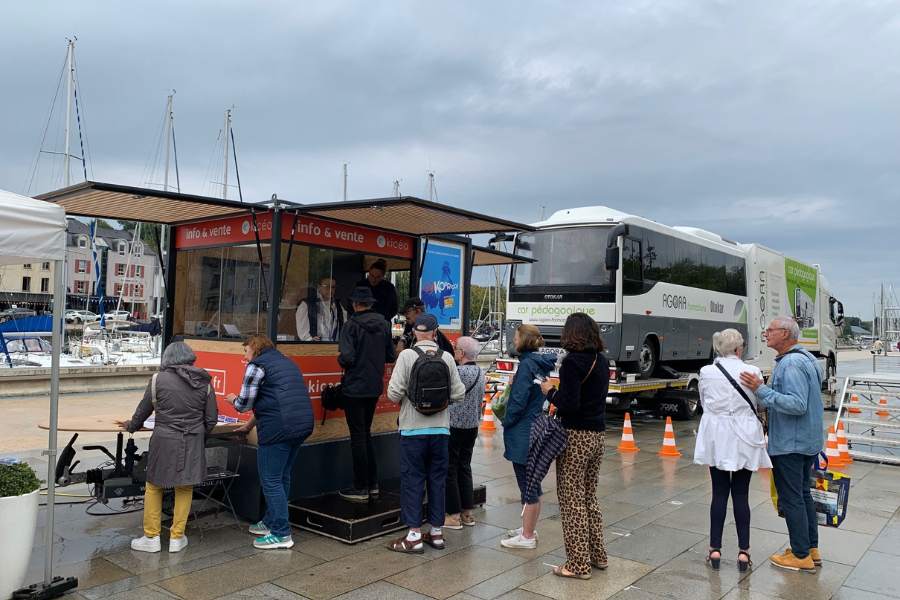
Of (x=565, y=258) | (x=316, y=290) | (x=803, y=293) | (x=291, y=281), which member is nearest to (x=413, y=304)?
(x=316, y=290)

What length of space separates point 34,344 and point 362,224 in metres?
21.4

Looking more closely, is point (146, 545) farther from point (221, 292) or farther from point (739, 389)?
point (739, 389)

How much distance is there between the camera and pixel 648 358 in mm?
13508

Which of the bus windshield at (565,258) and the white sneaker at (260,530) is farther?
the bus windshield at (565,258)

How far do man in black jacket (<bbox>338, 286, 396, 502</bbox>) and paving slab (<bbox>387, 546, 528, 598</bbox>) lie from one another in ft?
4.02

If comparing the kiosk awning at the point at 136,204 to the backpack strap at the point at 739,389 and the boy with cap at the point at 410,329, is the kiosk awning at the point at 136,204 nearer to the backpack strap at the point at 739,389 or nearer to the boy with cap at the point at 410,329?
the boy with cap at the point at 410,329

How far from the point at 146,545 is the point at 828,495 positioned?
17.2 ft

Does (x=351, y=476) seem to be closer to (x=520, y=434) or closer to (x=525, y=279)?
(x=520, y=434)

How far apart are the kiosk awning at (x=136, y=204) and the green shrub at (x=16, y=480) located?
6.43 feet

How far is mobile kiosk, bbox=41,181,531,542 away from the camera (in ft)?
18.7

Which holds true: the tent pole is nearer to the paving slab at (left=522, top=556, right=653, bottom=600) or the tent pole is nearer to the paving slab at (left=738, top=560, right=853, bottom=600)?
the paving slab at (left=522, top=556, right=653, bottom=600)

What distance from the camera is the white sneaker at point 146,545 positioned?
16.4 feet

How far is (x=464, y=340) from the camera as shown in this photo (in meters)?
6.01

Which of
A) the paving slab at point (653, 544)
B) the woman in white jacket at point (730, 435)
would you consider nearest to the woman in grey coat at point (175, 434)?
the paving slab at point (653, 544)
